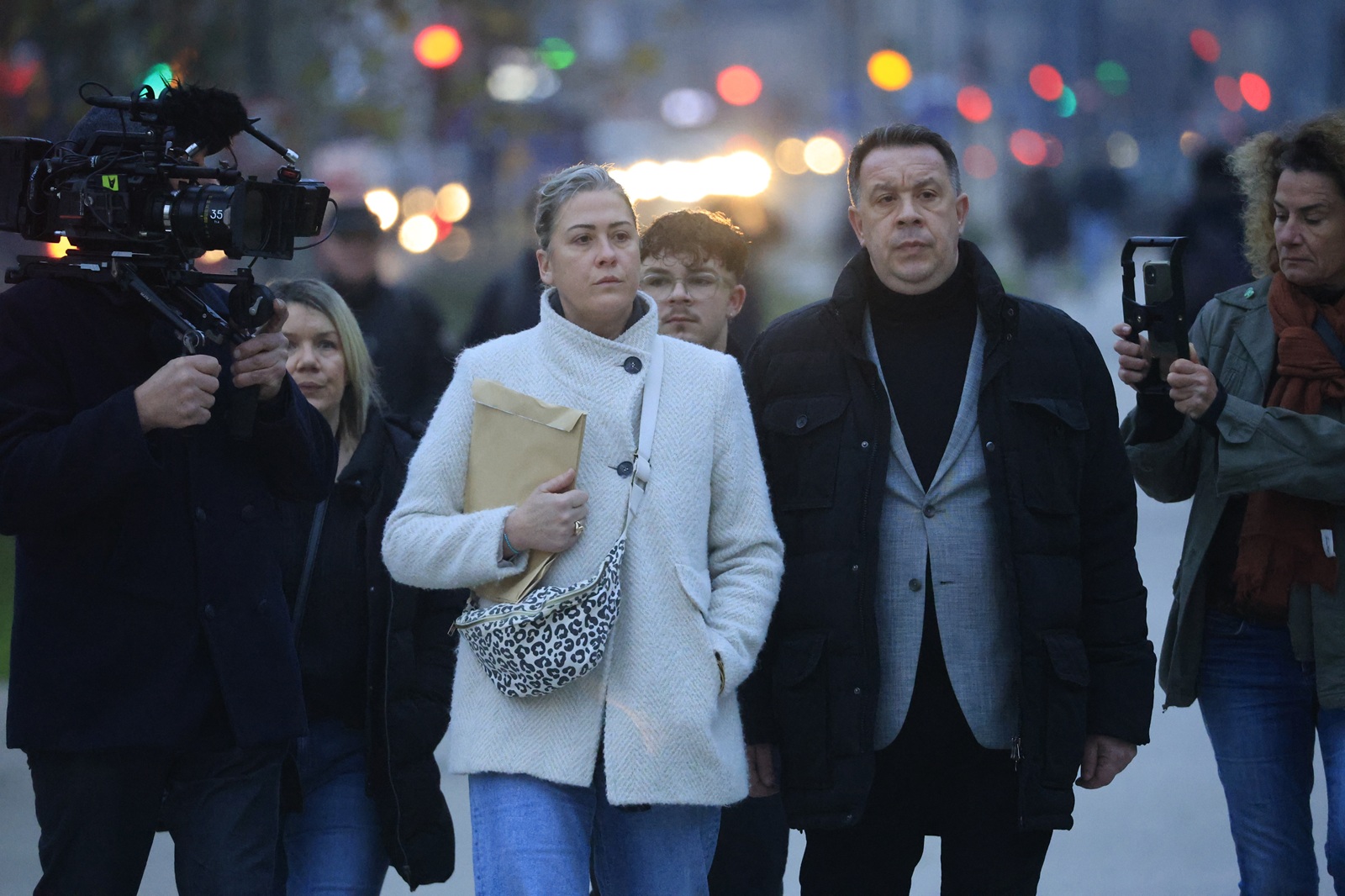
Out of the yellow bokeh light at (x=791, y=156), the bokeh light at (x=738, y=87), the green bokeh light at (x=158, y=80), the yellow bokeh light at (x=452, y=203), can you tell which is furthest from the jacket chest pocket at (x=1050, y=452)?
the bokeh light at (x=738, y=87)

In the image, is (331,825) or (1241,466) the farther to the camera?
(331,825)

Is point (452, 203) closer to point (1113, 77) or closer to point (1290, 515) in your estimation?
point (1113, 77)

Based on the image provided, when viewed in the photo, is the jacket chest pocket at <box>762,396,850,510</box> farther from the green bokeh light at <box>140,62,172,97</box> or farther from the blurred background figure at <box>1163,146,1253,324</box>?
the blurred background figure at <box>1163,146,1253,324</box>

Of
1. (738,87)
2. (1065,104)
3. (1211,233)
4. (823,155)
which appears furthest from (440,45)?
(738,87)

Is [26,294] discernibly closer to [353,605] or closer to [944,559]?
[353,605]

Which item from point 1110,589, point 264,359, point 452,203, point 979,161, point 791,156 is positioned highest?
point 791,156

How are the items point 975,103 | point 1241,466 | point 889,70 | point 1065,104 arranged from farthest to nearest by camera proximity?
point 1065,104
point 975,103
point 889,70
point 1241,466

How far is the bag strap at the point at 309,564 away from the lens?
4.63 metres

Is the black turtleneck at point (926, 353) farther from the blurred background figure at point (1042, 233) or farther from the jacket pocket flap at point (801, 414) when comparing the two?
the blurred background figure at point (1042, 233)

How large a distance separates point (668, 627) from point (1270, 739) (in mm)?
1661

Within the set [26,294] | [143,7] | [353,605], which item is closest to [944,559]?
[353,605]

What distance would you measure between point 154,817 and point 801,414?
5.75 feet

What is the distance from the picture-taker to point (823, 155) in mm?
59156

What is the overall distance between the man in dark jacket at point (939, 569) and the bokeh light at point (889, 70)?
4891 centimetres
